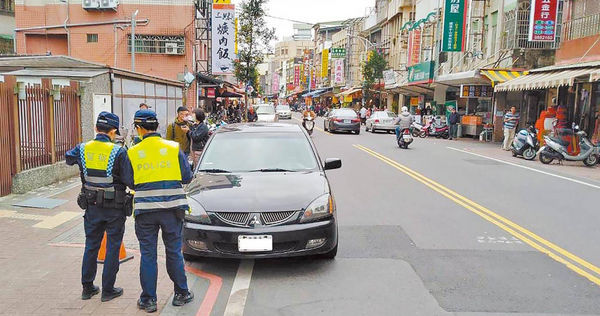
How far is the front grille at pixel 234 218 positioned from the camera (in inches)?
202

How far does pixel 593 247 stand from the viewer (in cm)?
659

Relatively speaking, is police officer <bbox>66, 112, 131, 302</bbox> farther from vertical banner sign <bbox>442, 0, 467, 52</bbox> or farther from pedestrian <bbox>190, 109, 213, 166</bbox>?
vertical banner sign <bbox>442, 0, 467, 52</bbox>

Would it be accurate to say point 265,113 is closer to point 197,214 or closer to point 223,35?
point 223,35

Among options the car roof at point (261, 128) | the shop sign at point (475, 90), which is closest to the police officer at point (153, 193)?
the car roof at point (261, 128)

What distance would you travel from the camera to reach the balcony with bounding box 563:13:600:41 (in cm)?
1880

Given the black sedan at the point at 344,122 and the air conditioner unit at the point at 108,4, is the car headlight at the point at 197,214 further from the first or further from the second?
the air conditioner unit at the point at 108,4

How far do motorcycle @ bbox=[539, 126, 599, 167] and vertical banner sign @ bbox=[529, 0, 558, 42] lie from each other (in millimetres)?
6829

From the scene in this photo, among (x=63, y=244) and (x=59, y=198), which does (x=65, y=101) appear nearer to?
(x=59, y=198)

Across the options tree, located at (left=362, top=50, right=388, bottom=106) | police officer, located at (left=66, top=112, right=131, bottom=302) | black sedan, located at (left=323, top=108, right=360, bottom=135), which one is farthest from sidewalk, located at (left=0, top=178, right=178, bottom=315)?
tree, located at (left=362, top=50, right=388, bottom=106)

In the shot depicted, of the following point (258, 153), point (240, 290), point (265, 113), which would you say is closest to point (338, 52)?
point (265, 113)

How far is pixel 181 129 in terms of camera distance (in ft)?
31.0

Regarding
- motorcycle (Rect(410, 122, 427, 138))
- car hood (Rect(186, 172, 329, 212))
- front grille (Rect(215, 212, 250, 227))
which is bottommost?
motorcycle (Rect(410, 122, 427, 138))

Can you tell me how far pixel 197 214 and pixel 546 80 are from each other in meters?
16.5

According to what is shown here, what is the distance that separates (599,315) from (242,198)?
3.42 m
